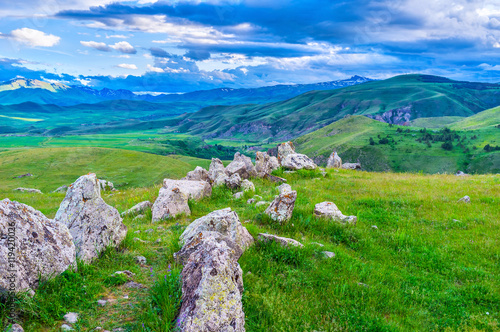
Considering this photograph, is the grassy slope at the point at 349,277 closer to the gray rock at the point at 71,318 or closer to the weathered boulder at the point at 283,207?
the gray rock at the point at 71,318

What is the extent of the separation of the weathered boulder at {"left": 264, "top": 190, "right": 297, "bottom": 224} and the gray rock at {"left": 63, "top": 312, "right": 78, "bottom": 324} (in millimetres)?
8831

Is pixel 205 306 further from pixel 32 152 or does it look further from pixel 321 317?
pixel 32 152

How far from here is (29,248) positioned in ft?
23.1

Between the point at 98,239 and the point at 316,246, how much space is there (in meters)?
7.79

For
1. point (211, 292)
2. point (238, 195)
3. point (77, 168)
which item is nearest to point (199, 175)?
point (238, 195)

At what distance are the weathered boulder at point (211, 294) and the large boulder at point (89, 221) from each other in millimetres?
4034

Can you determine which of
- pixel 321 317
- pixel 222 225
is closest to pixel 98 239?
pixel 222 225

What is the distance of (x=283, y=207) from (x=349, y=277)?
490 cm

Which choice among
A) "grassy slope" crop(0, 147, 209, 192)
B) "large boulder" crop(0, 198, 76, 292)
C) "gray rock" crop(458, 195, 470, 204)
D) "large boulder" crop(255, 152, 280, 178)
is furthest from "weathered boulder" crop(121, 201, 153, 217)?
"grassy slope" crop(0, 147, 209, 192)

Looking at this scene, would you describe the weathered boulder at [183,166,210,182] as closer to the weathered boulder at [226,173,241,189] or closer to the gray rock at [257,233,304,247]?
the weathered boulder at [226,173,241,189]

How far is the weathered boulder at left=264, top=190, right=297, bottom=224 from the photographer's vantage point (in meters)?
13.4

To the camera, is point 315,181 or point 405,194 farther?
point 315,181

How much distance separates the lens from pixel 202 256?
697 centimetres

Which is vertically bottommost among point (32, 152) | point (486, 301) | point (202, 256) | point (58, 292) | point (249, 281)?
point (32, 152)
